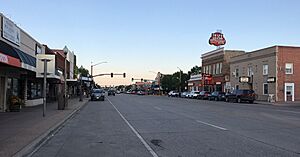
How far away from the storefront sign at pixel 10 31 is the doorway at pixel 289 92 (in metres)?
39.3

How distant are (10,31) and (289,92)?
136 feet

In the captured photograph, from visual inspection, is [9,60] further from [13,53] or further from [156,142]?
[156,142]

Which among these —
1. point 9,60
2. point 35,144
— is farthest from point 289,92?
point 35,144

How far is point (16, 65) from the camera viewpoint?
64.1ft

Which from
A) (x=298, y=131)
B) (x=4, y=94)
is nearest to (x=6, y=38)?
(x=4, y=94)

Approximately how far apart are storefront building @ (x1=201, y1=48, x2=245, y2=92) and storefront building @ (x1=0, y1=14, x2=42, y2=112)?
46.1m

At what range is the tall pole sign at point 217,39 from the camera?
78581 mm

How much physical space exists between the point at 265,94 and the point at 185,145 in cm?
4701

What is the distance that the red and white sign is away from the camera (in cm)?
7850

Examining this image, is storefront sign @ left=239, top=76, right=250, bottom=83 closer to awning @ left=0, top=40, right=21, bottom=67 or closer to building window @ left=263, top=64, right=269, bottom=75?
building window @ left=263, top=64, right=269, bottom=75

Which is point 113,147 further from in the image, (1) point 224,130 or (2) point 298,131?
(2) point 298,131

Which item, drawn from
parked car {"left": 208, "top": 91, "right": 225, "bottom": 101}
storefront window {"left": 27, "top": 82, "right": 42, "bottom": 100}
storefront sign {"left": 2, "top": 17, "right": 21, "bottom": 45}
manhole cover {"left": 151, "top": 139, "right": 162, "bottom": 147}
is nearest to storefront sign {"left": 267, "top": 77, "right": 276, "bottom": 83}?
parked car {"left": 208, "top": 91, "right": 225, "bottom": 101}

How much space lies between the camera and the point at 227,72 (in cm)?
7312

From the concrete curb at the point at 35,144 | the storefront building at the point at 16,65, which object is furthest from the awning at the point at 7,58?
the concrete curb at the point at 35,144
